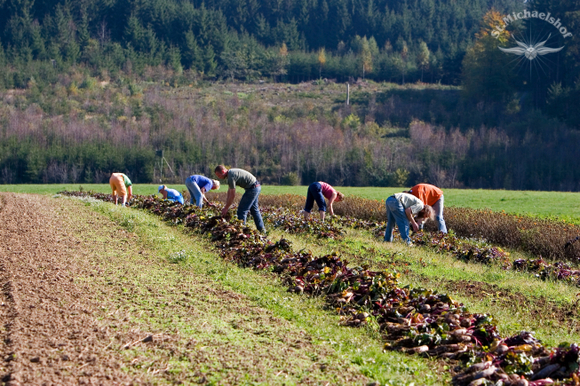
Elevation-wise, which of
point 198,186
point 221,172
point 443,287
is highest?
point 221,172

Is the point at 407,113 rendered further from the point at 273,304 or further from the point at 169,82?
the point at 273,304

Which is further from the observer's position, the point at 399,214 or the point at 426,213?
the point at 399,214

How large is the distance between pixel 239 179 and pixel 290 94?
101m

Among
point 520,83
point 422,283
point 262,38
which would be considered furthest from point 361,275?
point 262,38

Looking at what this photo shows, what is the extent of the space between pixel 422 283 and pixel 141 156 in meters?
65.6

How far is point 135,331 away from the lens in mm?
5211

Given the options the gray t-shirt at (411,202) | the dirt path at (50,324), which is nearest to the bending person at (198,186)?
the gray t-shirt at (411,202)

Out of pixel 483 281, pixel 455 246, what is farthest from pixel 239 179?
pixel 483 281

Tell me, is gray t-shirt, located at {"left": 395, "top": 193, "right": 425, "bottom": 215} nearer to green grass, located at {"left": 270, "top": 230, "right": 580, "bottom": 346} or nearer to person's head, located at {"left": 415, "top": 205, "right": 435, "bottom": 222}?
person's head, located at {"left": 415, "top": 205, "right": 435, "bottom": 222}

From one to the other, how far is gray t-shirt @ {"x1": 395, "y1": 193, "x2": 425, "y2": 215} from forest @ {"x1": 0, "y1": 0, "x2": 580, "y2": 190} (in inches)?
2044

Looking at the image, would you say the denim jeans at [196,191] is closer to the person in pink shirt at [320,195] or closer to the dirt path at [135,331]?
the person in pink shirt at [320,195]

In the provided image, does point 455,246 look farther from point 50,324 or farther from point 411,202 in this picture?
point 50,324

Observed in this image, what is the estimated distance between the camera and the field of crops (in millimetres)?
4770

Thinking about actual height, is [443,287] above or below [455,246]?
above
